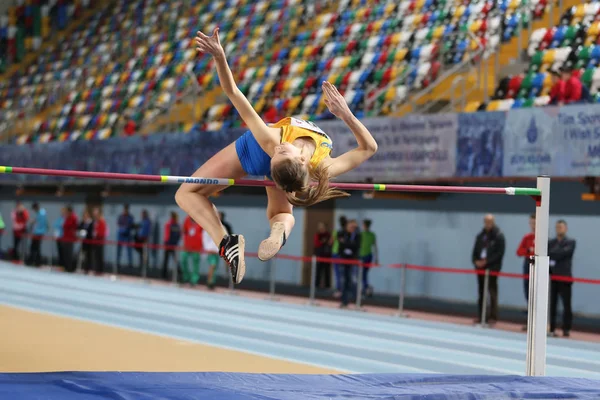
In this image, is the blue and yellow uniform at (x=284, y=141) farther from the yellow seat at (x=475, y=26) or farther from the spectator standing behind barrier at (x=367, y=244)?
the yellow seat at (x=475, y=26)

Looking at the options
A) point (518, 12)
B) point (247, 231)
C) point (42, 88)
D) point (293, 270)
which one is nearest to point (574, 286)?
point (518, 12)

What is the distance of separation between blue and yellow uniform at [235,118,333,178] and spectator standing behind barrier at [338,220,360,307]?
30.7 feet

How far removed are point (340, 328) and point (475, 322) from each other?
2.34 m

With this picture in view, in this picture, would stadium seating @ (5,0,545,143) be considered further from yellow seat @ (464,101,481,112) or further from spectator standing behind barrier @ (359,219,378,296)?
spectator standing behind barrier @ (359,219,378,296)

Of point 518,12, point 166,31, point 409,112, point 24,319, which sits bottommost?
point 24,319

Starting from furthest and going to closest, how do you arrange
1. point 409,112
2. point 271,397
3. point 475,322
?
point 409,112 < point 475,322 < point 271,397

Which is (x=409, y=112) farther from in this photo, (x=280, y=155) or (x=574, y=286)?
(x=280, y=155)

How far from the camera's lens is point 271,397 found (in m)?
5.56

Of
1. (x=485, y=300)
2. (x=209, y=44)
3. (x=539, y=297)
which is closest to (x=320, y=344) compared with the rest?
(x=485, y=300)

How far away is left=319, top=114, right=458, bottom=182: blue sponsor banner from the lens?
14500 millimetres

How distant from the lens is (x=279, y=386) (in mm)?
6250

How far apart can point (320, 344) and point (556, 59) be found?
695 cm

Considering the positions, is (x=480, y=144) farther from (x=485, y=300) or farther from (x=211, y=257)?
(x=211, y=257)

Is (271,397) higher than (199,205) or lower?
lower
